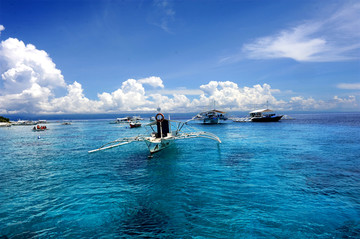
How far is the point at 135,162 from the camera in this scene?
23406mm

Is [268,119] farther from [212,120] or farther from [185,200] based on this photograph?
[185,200]

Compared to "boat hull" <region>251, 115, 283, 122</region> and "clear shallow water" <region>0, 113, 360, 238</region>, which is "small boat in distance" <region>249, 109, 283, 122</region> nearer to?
"boat hull" <region>251, 115, 283, 122</region>

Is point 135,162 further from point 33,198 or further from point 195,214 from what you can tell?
point 195,214

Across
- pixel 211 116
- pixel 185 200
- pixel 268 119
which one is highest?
pixel 211 116

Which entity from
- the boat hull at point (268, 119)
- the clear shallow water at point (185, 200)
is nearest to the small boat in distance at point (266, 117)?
the boat hull at point (268, 119)

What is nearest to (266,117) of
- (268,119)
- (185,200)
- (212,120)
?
(268,119)

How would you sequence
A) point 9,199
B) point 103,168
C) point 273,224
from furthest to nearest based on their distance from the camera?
point 103,168 < point 9,199 < point 273,224

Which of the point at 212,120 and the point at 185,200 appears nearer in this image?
the point at 185,200

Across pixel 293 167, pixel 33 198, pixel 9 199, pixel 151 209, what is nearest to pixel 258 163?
pixel 293 167

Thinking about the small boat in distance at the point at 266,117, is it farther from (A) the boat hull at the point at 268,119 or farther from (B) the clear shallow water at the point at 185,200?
(B) the clear shallow water at the point at 185,200

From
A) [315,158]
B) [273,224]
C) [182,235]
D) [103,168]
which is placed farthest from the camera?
[315,158]

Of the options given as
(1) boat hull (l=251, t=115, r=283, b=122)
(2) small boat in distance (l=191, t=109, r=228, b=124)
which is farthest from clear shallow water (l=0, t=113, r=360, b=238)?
(1) boat hull (l=251, t=115, r=283, b=122)

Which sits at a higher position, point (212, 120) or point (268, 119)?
point (212, 120)

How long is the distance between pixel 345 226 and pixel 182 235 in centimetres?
844
